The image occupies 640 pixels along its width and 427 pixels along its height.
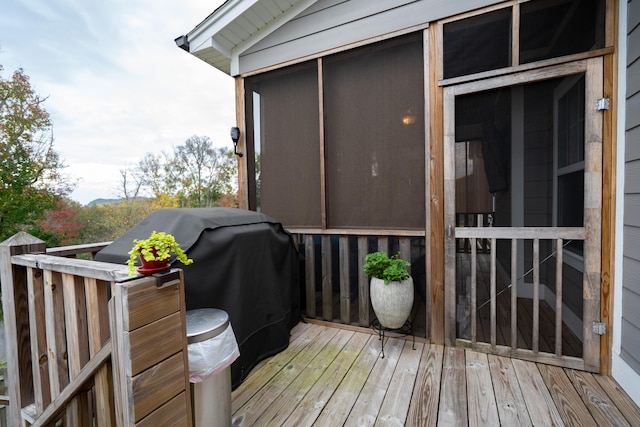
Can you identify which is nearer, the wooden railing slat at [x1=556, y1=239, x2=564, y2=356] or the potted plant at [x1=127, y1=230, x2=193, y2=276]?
the potted plant at [x1=127, y1=230, x2=193, y2=276]

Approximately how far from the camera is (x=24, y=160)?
23.4ft

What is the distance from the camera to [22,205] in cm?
683

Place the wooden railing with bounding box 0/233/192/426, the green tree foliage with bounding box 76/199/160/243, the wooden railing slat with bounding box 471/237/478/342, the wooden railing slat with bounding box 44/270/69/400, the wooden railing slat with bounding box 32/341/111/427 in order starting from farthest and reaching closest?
the green tree foliage with bounding box 76/199/160/243, the wooden railing slat with bounding box 471/237/478/342, the wooden railing slat with bounding box 44/270/69/400, the wooden railing slat with bounding box 32/341/111/427, the wooden railing with bounding box 0/233/192/426

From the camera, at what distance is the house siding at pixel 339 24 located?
2.29m

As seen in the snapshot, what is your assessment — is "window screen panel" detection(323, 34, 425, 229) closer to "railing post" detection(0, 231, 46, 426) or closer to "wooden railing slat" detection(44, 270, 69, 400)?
"wooden railing slat" detection(44, 270, 69, 400)

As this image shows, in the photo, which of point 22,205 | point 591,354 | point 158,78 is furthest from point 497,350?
point 158,78

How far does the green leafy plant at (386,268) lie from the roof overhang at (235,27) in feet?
8.61

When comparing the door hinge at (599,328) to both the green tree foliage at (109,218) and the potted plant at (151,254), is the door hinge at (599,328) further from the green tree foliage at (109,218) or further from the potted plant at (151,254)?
the green tree foliage at (109,218)

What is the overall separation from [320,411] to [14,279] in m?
2.03

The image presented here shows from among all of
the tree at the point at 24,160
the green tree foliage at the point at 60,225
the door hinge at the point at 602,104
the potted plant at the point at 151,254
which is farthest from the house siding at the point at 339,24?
the green tree foliage at the point at 60,225

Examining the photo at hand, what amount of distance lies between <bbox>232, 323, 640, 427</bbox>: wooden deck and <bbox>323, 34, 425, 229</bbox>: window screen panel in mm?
1155

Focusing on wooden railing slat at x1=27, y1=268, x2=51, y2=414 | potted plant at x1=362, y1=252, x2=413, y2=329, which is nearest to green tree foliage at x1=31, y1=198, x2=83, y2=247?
wooden railing slat at x1=27, y1=268, x2=51, y2=414

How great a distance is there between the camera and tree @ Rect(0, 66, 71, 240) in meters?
6.71

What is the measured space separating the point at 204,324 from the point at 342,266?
165 centimetres
